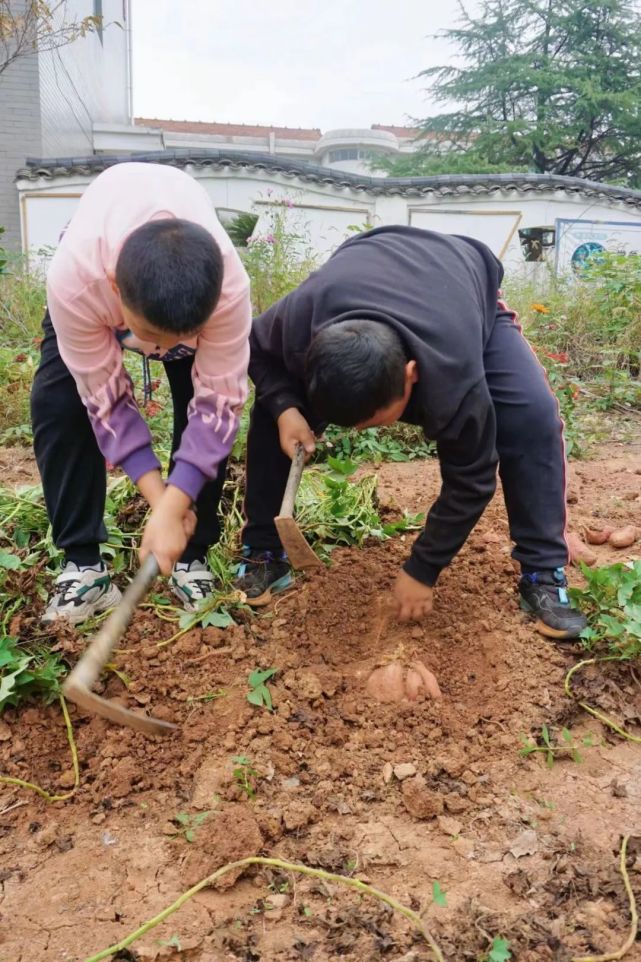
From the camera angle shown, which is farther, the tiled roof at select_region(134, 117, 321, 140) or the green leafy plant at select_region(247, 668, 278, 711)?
the tiled roof at select_region(134, 117, 321, 140)

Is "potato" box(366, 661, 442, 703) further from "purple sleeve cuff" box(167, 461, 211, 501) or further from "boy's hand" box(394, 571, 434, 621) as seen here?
"purple sleeve cuff" box(167, 461, 211, 501)

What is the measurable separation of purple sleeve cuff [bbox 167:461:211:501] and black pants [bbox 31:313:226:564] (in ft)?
0.83

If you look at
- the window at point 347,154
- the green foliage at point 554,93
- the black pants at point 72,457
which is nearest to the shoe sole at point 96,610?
the black pants at point 72,457

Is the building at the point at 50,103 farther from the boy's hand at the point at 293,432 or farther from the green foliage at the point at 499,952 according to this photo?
the green foliage at the point at 499,952

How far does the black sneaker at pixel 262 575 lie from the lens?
2.27m

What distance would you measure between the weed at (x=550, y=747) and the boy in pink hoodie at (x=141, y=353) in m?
0.90

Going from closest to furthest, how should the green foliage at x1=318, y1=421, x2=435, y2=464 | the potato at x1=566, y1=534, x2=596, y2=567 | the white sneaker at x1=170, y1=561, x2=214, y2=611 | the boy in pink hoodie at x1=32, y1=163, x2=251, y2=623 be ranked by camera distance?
the boy in pink hoodie at x1=32, y1=163, x2=251, y2=623 < the white sneaker at x1=170, y1=561, x2=214, y2=611 < the potato at x1=566, y1=534, x2=596, y2=567 < the green foliage at x1=318, y1=421, x2=435, y2=464

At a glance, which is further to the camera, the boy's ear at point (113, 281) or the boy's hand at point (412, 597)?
the boy's hand at point (412, 597)

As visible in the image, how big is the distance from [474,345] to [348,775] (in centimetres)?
98

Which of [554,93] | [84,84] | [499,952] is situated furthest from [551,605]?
[554,93]

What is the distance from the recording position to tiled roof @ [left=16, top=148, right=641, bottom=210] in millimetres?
9664

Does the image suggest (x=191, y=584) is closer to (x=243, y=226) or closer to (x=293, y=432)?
(x=293, y=432)

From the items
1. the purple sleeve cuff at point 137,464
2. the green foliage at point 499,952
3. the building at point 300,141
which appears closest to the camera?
the green foliage at point 499,952

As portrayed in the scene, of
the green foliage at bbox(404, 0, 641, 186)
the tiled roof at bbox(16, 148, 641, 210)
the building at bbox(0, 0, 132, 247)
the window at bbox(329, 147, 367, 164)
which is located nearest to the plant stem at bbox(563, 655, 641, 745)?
the building at bbox(0, 0, 132, 247)
